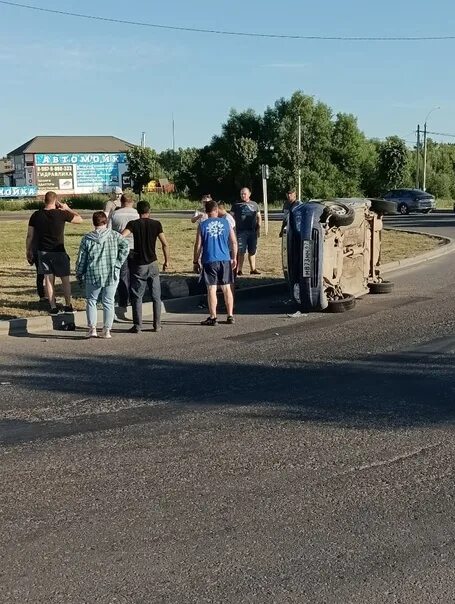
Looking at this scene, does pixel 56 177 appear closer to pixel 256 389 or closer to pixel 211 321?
pixel 211 321

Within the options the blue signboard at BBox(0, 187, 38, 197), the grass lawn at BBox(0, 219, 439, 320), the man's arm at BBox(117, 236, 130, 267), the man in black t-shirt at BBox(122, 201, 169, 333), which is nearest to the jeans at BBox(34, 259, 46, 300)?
the grass lawn at BBox(0, 219, 439, 320)

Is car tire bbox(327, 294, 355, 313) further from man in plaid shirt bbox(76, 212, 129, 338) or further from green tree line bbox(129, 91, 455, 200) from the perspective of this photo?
green tree line bbox(129, 91, 455, 200)

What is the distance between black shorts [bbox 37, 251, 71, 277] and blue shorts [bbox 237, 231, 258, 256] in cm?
420

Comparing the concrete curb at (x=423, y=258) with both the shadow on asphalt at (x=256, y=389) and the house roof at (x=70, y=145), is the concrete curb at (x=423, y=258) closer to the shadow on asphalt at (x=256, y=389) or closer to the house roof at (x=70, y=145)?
the shadow on asphalt at (x=256, y=389)

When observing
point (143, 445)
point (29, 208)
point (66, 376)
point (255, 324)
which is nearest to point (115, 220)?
point (255, 324)

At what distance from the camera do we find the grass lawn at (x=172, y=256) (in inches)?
508

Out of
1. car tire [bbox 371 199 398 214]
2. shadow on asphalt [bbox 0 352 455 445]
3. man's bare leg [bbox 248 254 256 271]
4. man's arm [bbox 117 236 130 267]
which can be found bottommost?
shadow on asphalt [bbox 0 352 455 445]

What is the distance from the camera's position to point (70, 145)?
117 meters

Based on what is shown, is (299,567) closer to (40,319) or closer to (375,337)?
(375,337)

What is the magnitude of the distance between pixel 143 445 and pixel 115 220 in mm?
6457

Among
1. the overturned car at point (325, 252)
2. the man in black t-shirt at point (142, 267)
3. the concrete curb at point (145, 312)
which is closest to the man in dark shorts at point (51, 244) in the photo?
the concrete curb at point (145, 312)

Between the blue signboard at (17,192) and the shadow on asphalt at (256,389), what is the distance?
7278cm

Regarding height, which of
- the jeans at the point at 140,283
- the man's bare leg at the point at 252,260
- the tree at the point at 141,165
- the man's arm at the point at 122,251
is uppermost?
the tree at the point at 141,165

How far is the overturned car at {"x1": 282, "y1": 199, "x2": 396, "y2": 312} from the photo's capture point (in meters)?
11.5
